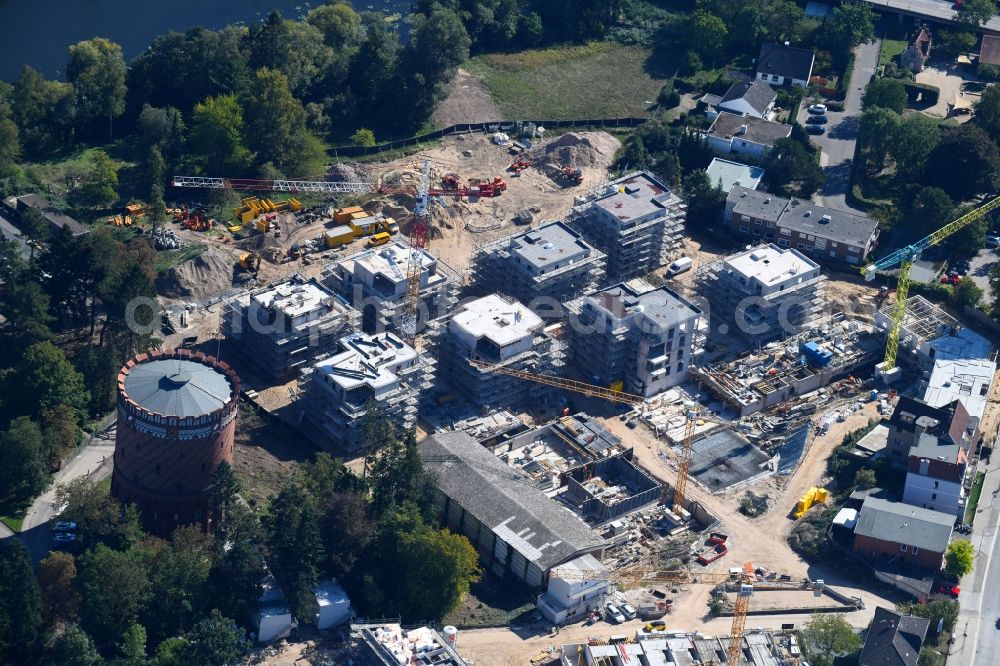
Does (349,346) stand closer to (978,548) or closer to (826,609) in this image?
(826,609)

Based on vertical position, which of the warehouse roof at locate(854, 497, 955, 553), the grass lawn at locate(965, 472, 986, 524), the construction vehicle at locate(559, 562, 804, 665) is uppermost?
the warehouse roof at locate(854, 497, 955, 553)

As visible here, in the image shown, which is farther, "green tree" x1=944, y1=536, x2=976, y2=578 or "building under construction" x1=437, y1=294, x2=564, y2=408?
"building under construction" x1=437, y1=294, x2=564, y2=408

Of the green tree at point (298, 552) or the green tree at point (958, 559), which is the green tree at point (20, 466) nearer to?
the green tree at point (298, 552)

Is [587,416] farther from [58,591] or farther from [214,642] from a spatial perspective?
[58,591]

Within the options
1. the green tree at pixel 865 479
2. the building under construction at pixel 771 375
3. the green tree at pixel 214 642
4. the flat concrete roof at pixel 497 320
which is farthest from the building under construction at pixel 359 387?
the green tree at pixel 865 479

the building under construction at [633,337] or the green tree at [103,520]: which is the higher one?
the building under construction at [633,337]

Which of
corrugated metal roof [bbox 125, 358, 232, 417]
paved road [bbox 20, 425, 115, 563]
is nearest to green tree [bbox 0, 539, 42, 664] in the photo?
paved road [bbox 20, 425, 115, 563]

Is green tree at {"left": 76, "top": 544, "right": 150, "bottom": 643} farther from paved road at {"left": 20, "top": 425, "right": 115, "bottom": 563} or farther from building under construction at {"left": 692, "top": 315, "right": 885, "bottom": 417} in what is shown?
building under construction at {"left": 692, "top": 315, "right": 885, "bottom": 417}
